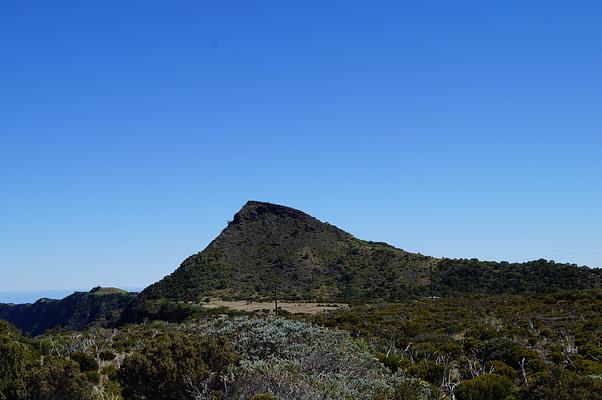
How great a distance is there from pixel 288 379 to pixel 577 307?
28.8m

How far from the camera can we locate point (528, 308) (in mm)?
36469

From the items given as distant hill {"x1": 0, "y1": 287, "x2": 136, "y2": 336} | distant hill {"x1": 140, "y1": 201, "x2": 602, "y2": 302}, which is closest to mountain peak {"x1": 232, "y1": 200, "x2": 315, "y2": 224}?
distant hill {"x1": 140, "y1": 201, "x2": 602, "y2": 302}

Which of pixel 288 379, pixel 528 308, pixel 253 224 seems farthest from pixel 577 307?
pixel 253 224

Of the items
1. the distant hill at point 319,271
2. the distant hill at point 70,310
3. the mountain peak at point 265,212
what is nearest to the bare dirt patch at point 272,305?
the distant hill at point 319,271

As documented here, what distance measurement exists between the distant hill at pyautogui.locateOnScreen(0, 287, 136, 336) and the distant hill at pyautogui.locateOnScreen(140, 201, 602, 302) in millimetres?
33108

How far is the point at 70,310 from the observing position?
376 ft

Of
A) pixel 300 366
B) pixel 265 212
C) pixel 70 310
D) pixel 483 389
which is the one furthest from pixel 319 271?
pixel 300 366

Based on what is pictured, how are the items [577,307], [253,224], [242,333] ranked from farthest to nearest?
1. [253,224]
2. [577,307]
3. [242,333]

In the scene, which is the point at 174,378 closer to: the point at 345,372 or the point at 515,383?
the point at 345,372

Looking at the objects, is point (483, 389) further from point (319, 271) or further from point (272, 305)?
point (319, 271)

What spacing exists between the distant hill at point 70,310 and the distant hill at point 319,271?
3311 cm

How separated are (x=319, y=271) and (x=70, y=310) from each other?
207 feet

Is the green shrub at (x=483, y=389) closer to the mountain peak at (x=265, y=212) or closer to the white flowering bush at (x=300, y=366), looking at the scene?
the white flowering bush at (x=300, y=366)

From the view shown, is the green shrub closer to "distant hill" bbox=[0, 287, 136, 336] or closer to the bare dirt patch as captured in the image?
the bare dirt patch
